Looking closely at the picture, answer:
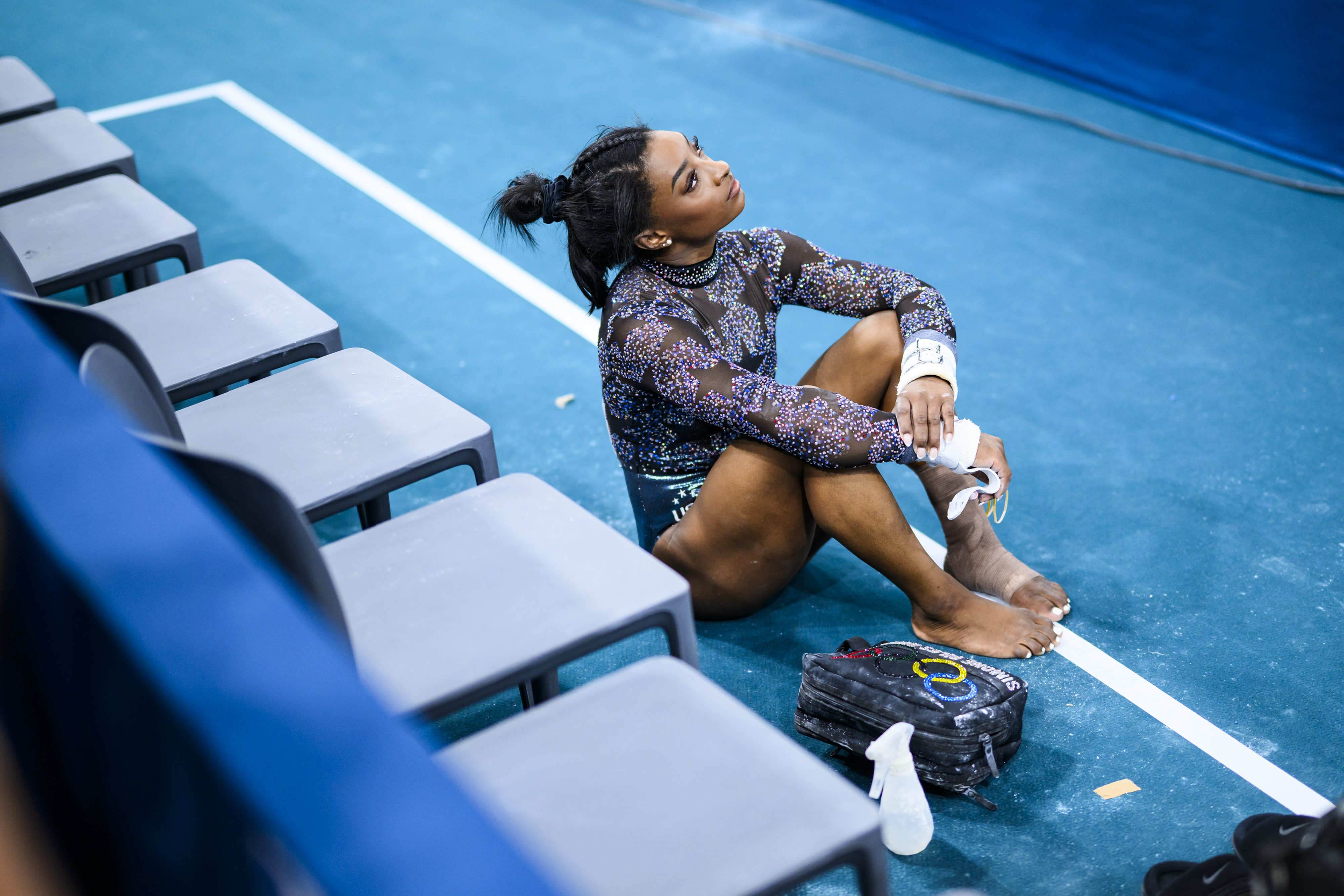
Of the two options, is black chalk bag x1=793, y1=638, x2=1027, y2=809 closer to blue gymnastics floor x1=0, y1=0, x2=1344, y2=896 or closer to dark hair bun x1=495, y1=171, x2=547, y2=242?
blue gymnastics floor x1=0, y1=0, x2=1344, y2=896

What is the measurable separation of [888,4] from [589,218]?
14.8 ft

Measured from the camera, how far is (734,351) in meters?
2.49

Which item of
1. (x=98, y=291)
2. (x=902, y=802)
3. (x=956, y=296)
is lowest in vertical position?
(x=902, y=802)

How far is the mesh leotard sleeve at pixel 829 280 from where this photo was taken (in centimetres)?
Answer: 264

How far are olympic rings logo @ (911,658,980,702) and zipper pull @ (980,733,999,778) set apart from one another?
0.25ft

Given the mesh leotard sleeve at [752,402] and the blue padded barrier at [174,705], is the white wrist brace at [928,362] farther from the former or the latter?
the blue padded barrier at [174,705]

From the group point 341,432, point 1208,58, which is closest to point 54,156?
point 341,432

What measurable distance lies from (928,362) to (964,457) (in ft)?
0.71

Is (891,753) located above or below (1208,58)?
below

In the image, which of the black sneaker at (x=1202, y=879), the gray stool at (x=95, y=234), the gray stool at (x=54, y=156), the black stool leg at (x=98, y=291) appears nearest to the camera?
the black sneaker at (x=1202, y=879)

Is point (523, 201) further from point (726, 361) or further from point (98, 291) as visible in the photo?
point (98, 291)

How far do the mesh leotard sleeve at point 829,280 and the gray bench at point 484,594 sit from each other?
99 cm

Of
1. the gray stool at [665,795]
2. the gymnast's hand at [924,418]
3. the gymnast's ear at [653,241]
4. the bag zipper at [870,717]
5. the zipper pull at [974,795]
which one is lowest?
the zipper pull at [974,795]

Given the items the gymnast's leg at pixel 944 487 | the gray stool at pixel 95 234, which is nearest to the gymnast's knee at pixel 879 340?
the gymnast's leg at pixel 944 487
